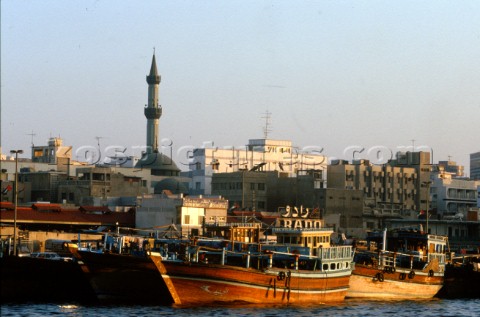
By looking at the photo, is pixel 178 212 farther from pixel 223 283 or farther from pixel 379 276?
pixel 223 283

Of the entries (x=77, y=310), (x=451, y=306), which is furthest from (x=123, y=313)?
(x=451, y=306)

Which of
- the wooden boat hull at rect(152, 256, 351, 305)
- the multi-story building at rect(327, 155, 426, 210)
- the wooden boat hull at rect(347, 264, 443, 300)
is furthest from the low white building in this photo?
the multi-story building at rect(327, 155, 426, 210)

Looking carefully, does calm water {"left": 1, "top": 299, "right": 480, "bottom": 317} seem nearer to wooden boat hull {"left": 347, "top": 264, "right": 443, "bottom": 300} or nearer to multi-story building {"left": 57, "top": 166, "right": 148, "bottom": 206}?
wooden boat hull {"left": 347, "top": 264, "right": 443, "bottom": 300}

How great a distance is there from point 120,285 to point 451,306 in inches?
967

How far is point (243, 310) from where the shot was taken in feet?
223

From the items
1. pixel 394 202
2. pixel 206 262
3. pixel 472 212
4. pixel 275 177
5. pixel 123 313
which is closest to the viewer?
pixel 123 313

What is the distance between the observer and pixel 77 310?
68.4m

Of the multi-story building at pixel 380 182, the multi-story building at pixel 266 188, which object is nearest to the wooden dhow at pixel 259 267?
the multi-story building at pixel 266 188

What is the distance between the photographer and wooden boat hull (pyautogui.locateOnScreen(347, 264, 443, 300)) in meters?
82.5

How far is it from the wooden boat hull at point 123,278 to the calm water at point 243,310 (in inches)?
84.1

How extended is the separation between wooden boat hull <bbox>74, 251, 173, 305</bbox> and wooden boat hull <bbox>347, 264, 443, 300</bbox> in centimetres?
1668

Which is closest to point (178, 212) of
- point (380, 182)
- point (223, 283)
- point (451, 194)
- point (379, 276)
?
point (379, 276)

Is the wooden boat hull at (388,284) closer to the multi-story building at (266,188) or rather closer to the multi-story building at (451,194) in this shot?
the multi-story building at (266,188)

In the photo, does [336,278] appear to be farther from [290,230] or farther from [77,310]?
[77,310]
